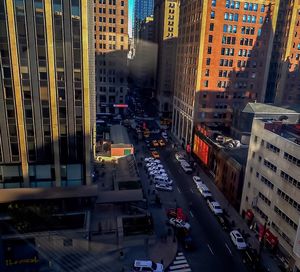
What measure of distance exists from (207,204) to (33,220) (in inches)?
1275

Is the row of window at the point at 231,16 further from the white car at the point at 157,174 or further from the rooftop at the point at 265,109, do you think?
the white car at the point at 157,174

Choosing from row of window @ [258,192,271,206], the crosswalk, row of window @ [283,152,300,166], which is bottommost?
the crosswalk

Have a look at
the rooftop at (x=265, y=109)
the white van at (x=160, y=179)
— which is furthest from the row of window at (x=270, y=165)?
the rooftop at (x=265, y=109)

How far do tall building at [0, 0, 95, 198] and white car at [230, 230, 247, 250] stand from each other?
2561 cm

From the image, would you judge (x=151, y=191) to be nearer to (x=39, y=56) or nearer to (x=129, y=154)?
(x=129, y=154)

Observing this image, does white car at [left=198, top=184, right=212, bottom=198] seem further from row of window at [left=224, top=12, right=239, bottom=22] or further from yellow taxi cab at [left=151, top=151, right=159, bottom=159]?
row of window at [left=224, top=12, right=239, bottom=22]

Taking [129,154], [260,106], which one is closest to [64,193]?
[129,154]

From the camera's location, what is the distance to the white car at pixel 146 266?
115 ft

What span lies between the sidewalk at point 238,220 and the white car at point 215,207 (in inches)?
82.0

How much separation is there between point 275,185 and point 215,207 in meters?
13.6

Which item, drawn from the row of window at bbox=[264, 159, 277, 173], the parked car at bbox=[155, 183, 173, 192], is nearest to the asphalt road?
the parked car at bbox=[155, 183, 173, 192]

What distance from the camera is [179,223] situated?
45469 mm

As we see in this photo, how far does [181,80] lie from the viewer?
3578 inches

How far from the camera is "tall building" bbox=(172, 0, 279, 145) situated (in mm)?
72938
